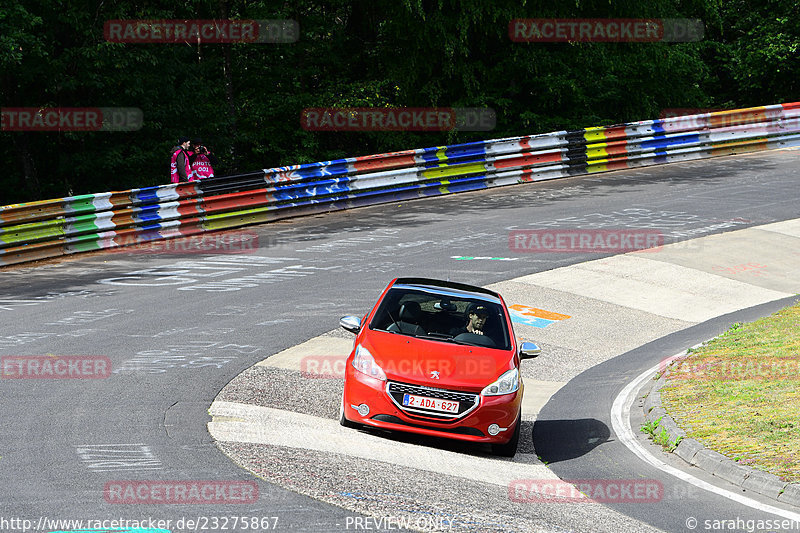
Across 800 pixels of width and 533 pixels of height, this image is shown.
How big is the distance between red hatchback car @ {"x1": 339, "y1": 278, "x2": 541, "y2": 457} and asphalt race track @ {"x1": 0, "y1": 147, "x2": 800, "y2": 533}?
272 millimetres

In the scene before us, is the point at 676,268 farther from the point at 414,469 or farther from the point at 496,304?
the point at 414,469

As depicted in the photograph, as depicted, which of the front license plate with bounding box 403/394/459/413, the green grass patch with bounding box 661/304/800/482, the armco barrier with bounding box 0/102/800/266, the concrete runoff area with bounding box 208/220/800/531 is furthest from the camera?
the armco barrier with bounding box 0/102/800/266

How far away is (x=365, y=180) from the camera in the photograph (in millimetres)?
22328

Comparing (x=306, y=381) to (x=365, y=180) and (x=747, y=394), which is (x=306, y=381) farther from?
(x=365, y=180)

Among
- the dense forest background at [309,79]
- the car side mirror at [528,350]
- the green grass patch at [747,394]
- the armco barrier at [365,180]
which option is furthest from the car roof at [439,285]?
the dense forest background at [309,79]

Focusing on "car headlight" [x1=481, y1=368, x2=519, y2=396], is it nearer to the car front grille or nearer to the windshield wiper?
the car front grille

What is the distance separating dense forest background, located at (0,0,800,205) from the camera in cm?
2295

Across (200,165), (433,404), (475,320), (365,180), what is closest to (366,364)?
(433,404)

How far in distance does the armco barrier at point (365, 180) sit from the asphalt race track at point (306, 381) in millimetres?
596

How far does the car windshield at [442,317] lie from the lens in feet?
33.4

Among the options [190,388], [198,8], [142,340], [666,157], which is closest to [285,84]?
[198,8]

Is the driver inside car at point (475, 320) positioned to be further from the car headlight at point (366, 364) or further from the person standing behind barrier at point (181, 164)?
the person standing behind barrier at point (181, 164)

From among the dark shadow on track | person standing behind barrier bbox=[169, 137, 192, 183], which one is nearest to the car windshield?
the dark shadow on track

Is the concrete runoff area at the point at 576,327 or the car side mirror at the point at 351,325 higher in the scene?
the car side mirror at the point at 351,325
